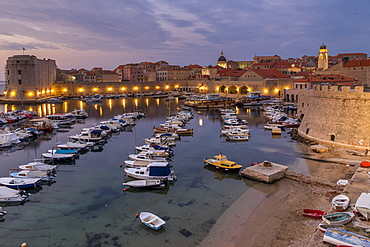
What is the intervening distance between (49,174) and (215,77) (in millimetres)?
60800


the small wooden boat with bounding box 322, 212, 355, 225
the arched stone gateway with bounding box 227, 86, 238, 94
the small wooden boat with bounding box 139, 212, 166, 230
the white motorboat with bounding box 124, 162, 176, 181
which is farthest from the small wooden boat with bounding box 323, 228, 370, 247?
the arched stone gateway with bounding box 227, 86, 238, 94

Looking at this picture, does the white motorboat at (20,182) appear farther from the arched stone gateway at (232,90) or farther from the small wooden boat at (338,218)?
the arched stone gateway at (232,90)

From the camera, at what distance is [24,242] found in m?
9.79

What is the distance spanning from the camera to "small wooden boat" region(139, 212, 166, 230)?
10414 mm

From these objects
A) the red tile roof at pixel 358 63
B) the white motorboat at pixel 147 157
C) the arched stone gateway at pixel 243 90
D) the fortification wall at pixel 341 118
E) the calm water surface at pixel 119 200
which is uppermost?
the red tile roof at pixel 358 63

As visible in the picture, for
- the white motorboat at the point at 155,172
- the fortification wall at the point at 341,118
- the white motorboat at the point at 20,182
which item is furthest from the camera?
the fortification wall at the point at 341,118

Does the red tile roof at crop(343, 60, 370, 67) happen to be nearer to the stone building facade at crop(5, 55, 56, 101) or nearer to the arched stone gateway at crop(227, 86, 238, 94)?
the arched stone gateway at crop(227, 86, 238, 94)

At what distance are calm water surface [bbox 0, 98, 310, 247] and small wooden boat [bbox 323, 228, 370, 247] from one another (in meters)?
3.75

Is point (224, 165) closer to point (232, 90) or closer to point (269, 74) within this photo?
point (269, 74)

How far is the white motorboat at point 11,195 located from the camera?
12602 mm

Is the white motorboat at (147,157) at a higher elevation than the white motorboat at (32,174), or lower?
higher

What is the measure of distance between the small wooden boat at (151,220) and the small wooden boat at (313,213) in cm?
507

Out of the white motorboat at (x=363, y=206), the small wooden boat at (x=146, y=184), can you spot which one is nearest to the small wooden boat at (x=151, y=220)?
the small wooden boat at (x=146, y=184)

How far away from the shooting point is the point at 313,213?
35.9 feet
